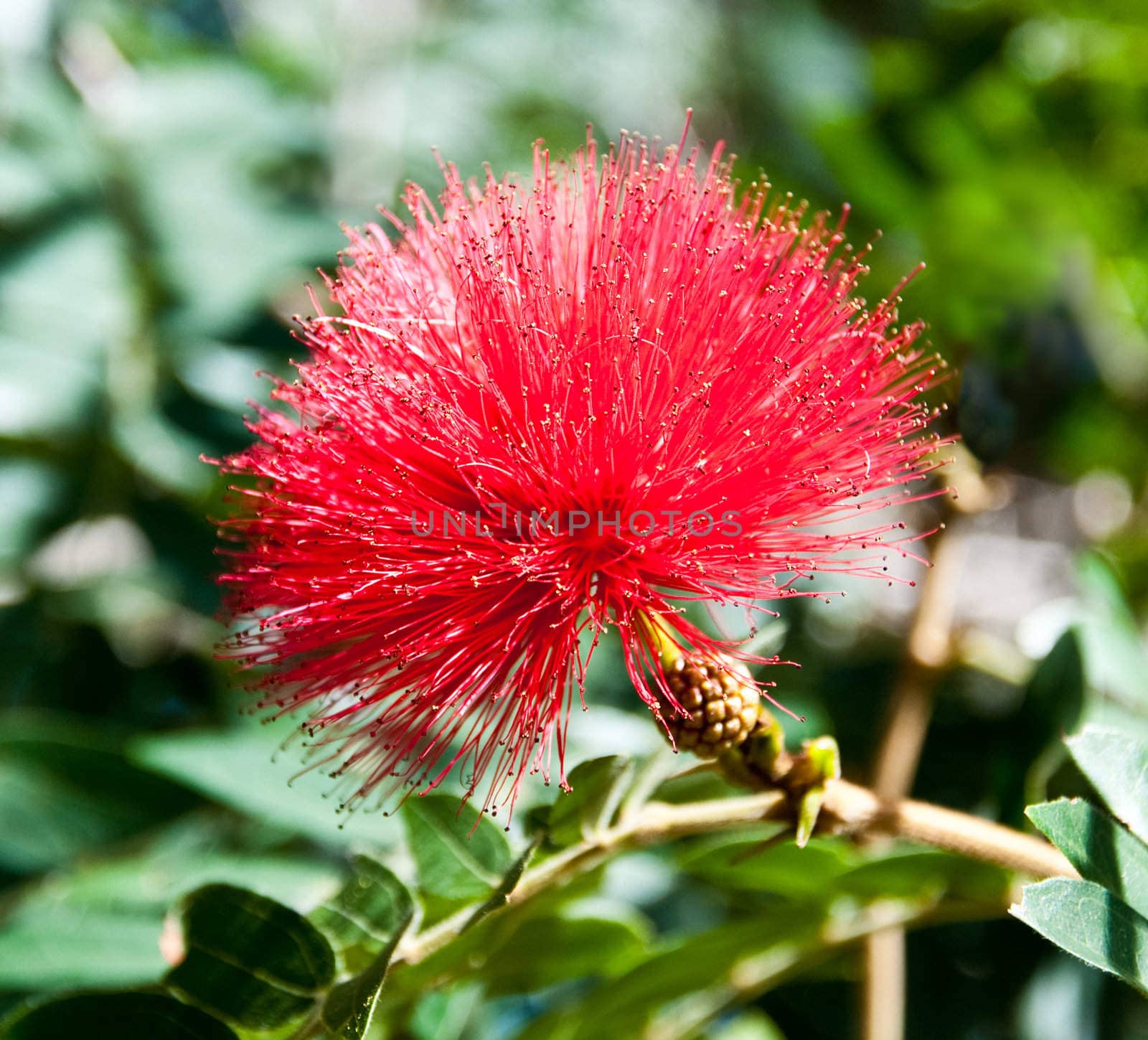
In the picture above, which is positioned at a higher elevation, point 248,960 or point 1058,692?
point 1058,692

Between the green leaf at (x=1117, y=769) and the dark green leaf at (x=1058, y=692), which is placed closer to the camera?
the green leaf at (x=1117, y=769)

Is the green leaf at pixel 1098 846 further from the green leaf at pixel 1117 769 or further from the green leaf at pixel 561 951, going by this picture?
the green leaf at pixel 561 951

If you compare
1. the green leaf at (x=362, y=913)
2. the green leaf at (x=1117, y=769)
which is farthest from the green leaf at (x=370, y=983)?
the green leaf at (x=1117, y=769)

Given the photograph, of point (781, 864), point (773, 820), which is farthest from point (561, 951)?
point (773, 820)

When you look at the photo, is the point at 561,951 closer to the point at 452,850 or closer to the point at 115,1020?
the point at 452,850

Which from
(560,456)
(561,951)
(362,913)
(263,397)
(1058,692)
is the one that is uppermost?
(263,397)

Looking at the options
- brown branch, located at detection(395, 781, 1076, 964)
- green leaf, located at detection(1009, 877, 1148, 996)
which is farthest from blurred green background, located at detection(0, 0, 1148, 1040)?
green leaf, located at detection(1009, 877, 1148, 996)

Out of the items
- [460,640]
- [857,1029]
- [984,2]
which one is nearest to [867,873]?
[857,1029]
